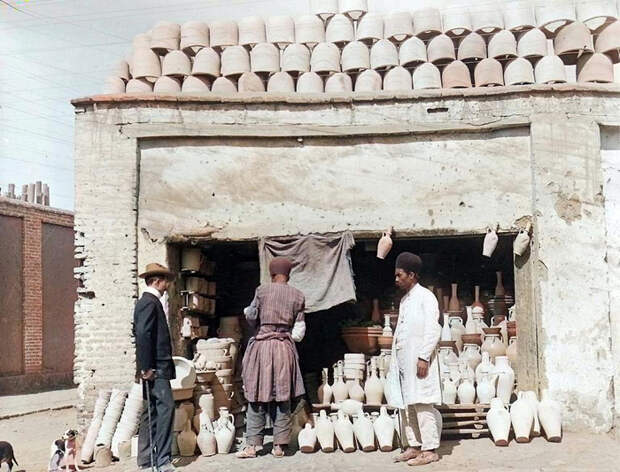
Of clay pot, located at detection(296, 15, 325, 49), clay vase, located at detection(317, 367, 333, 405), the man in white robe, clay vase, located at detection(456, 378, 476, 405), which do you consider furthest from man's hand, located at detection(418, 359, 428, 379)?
clay pot, located at detection(296, 15, 325, 49)

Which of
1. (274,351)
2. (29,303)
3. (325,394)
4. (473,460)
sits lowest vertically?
(473,460)

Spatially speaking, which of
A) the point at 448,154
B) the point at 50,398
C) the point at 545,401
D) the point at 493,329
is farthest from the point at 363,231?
the point at 50,398

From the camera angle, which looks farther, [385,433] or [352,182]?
[352,182]

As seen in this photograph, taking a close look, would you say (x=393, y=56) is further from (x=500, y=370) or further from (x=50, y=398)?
(x=50, y=398)

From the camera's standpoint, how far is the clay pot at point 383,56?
8984 millimetres

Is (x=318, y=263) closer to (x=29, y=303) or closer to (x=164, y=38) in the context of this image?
(x=164, y=38)

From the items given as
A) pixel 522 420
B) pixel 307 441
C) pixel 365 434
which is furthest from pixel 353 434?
pixel 522 420

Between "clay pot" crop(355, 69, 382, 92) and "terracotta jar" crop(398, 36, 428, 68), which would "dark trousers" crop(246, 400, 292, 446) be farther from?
"terracotta jar" crop(398, 36, 428, 68)

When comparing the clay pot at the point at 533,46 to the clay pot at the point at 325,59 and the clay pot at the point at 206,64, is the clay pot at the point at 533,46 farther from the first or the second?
the clay pot at the point at 206,64

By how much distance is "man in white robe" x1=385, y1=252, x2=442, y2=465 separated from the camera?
627 cm

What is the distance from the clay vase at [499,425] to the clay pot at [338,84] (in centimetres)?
417

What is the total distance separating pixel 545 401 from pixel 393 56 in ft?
14.8

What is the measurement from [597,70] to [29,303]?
44.4 ft

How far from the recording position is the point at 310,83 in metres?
8.83
